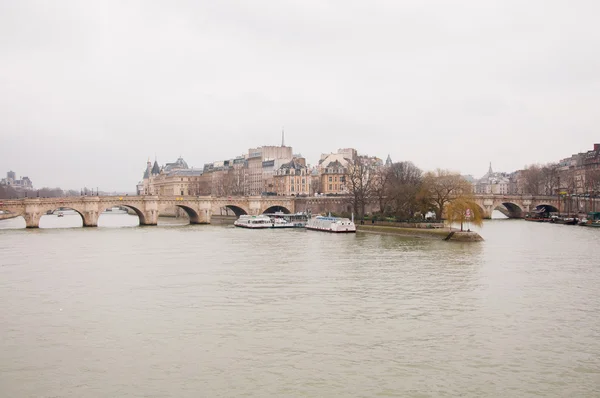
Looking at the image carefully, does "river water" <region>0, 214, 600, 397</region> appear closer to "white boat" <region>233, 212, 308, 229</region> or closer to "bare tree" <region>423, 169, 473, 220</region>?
"bare tree" <region>423, 169, 473, 220</region>

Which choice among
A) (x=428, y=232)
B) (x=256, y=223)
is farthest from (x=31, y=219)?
(x=428, y=232)

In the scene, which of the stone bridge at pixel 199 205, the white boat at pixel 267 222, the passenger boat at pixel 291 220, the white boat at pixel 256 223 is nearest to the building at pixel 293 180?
the stone bridge at pixel 199 205

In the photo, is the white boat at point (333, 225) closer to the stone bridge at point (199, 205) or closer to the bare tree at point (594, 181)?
the stone bridge at point (199, 205)

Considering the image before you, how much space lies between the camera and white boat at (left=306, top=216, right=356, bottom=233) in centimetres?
5566

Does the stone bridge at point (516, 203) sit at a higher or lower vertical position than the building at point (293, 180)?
lower

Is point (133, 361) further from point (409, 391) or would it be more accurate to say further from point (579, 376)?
point (579, 376)

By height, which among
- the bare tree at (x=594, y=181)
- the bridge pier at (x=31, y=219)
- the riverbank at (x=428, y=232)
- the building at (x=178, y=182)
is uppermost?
the building at (x=178, y=182)

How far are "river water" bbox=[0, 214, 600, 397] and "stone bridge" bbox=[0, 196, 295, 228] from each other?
29.8 m

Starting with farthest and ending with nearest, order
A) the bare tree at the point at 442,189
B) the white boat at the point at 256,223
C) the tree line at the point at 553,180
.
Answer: the tree line at the point at 553,180, the white boat at the point at 256,223, the bare tree at the point at 442,189

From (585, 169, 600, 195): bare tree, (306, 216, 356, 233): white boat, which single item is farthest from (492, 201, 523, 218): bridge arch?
(306, 216, 356, 233): white boat

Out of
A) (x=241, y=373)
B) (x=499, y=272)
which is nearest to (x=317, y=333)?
(x=241, y=373)

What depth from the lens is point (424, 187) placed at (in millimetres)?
54469

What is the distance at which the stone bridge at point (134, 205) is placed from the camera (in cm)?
6150

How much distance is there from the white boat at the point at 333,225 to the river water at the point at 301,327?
21.4m
